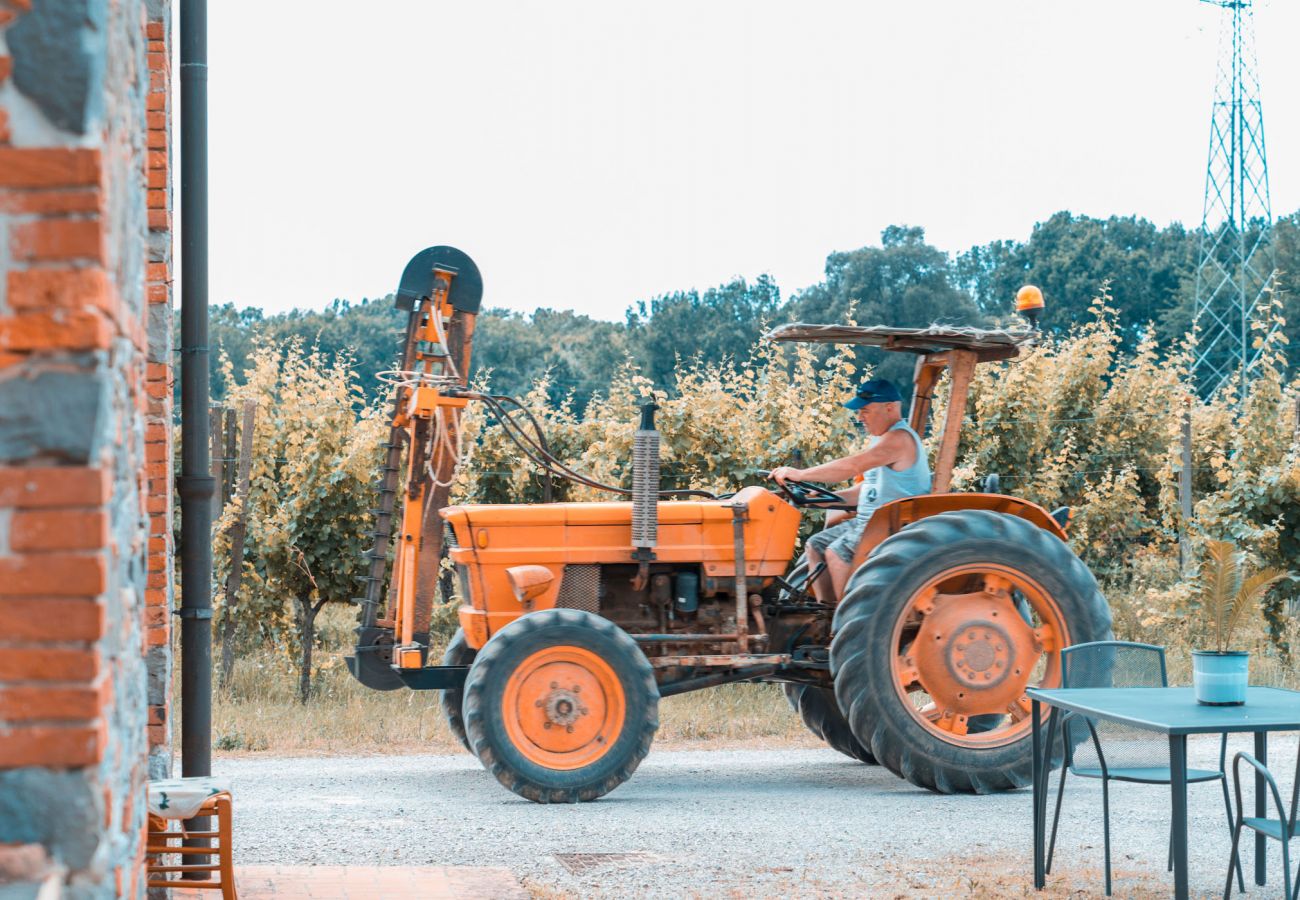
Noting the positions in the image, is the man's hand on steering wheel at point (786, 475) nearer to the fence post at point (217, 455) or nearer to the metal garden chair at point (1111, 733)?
the metal garden chair at point (1111, 733)

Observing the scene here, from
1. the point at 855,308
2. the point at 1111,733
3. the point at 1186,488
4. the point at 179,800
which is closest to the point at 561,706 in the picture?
the point at 1111,733

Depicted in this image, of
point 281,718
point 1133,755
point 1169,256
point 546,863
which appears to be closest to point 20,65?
point 546,863

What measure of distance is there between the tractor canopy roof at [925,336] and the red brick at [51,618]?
5.73 m

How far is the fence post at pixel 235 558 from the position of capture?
11641 mm

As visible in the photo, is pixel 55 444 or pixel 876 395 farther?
pixel 876 395

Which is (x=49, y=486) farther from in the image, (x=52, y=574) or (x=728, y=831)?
(x=728, y=831)

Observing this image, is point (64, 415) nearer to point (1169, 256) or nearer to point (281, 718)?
point (281, 718)

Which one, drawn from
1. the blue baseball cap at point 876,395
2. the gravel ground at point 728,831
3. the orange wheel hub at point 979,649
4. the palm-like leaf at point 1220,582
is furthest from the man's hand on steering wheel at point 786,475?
the palm-like leaf at point 1220,582

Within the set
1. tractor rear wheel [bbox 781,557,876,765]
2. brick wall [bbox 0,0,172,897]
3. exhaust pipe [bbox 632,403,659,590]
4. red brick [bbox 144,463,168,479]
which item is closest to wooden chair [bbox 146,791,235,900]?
red brick [bbox 144,463,168,479]

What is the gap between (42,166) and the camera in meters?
2.39

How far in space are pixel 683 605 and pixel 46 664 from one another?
593 centimetres

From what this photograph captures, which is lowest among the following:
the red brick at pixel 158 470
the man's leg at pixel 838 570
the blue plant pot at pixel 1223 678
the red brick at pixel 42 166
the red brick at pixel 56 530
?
the blue plant pot at pixel 1223 678

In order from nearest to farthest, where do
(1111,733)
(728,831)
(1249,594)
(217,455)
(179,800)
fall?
1. (179,800)
2. (1111,733)
3. (728,831)
4. (1249,594)
5. (217,455)

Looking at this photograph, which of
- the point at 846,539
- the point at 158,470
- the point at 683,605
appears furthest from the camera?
the point at 683,605
